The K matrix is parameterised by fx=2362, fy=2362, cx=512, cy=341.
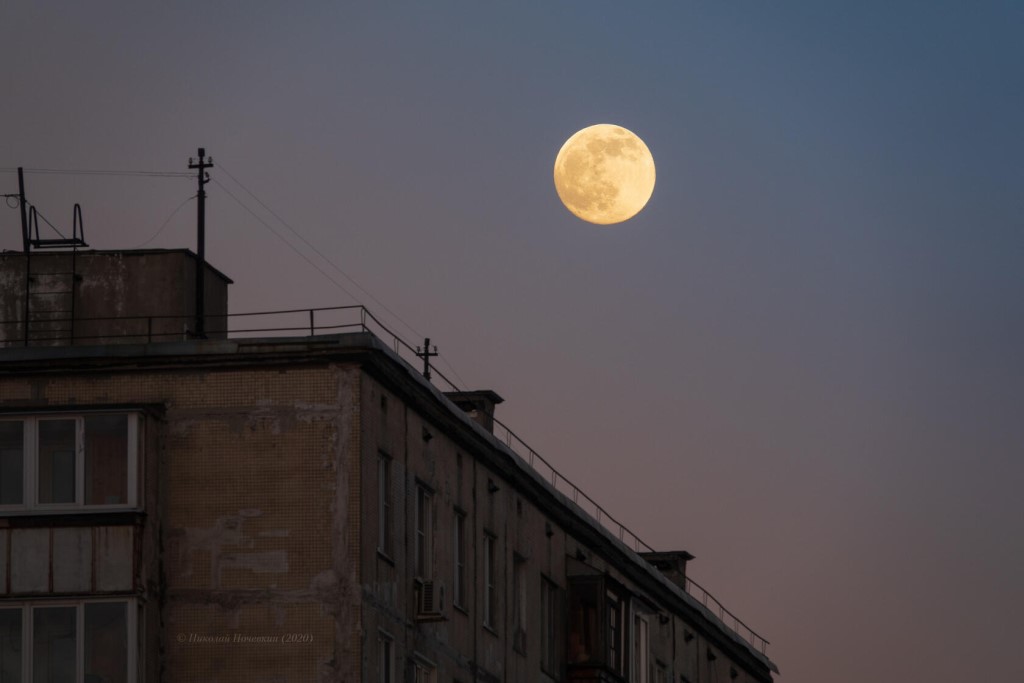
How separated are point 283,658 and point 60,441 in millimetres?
6120

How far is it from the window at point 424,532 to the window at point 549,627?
9.12m

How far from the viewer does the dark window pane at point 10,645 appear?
4459 cm

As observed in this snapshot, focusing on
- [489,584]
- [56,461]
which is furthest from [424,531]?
[56,461]

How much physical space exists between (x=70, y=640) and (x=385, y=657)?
20.9ft

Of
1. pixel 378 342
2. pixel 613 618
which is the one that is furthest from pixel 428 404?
pixel 613 618

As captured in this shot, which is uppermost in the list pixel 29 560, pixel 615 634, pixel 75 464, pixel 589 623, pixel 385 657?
pixel 75 464

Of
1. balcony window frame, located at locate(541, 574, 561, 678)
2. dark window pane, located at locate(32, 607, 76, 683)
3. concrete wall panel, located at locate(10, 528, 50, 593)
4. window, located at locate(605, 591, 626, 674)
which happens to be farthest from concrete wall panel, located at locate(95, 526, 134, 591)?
window, located at locate(605, 591, 626, 674)

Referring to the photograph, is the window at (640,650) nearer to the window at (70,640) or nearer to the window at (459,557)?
the window at (459,557)

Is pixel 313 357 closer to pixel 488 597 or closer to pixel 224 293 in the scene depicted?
pixel 224 293

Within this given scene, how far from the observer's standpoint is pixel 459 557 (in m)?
53.0

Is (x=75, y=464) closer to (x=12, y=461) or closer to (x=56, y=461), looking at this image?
(x=56, y=461)

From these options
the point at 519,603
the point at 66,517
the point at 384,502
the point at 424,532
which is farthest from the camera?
the point at 519,603

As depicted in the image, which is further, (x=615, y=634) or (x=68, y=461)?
(x=615, y=634)

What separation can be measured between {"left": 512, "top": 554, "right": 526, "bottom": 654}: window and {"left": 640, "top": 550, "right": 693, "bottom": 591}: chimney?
21.6 meters
